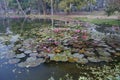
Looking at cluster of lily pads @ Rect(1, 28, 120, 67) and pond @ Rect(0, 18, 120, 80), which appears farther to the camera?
cluster of lily pads @ Rect(1, 28, 120, 67)

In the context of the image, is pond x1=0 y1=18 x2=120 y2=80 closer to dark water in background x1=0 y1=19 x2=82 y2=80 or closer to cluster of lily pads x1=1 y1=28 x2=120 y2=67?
dark water in background x1=0 y1=19 x2=82 y2=80

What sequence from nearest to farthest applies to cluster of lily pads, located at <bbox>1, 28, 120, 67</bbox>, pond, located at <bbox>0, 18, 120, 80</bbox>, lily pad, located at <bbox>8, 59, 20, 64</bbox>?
1. pond, located at <bbox>0, 18, 120, 80</bbox>
2. lily pad, located at <bbox>8, 59, 20, 64</bbox>
3. cluster of lily pads, located at <bbox>1, 28, 120, 67</bbox>

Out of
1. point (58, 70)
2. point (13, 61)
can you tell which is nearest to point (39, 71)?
point (58, 70)

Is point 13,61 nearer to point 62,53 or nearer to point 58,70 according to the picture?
point 58,70

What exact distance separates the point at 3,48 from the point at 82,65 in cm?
515

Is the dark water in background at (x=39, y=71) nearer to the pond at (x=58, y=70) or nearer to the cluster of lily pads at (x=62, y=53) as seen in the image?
the pond at (x=58, y=70)

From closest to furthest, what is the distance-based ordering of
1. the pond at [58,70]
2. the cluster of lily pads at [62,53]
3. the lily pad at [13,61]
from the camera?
the pond at [58,70] < the lily pad at [13,61] < the cluster of lily pads at [62,53]

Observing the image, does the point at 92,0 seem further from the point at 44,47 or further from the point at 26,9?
the point at 44,47

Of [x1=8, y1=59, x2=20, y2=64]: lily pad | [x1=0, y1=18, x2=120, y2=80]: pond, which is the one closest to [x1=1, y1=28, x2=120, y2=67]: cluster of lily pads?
[x1=8, y1=59, x2=20, y2=64]: lily pad

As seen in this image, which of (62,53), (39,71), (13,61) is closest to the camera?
(39,71)

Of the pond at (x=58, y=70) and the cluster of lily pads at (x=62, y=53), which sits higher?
the cluster of lily pads at (x=62, y=53)

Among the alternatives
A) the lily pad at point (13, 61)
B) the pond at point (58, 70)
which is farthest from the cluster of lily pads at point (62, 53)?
the pond at point (58, 70)

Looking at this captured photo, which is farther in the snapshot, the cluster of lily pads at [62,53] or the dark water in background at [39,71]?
the cluster of lily pads at [62,53]

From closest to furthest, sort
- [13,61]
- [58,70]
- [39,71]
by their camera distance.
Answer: [39,71] → [58,70] → [13,61]
